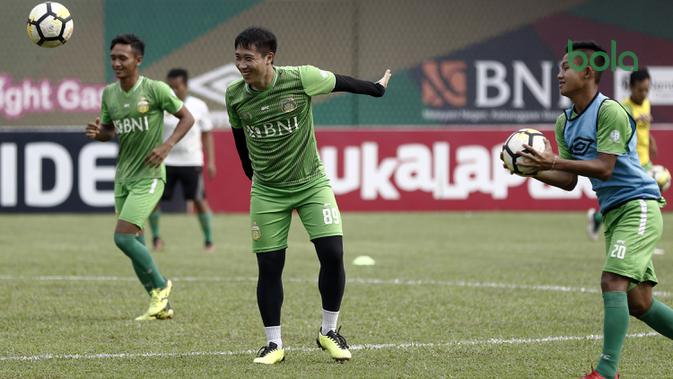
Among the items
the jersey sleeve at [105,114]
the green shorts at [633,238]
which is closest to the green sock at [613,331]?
the green shorts at [633,238]

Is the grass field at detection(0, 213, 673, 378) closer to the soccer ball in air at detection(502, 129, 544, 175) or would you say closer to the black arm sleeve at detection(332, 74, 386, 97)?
the soccer ball in air at detection(502, 129, 544, 175)

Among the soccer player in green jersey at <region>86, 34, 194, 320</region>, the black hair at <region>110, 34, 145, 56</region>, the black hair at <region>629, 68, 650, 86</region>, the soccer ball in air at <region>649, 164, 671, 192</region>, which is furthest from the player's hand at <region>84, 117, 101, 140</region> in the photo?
the black hair at <region>629, 68, 650, 86</region>

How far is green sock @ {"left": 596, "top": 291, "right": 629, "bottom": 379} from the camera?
21.6ft

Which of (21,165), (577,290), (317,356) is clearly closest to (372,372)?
(317,356)

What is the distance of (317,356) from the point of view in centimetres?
784

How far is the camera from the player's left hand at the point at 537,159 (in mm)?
6469

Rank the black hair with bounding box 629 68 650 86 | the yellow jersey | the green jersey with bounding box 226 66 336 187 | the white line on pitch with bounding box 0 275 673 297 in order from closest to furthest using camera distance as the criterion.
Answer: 1. the green jersey with bounding box 226 66 336 187
2. the white line on pitch with bounding box 0 275 673 297
3. the black hair with bounding box 629 68 650 86
4. the yellow jersey

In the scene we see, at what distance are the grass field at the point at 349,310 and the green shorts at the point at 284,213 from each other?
78cm

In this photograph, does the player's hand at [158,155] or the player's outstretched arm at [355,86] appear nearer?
the player's outstretched arm at [355,86]

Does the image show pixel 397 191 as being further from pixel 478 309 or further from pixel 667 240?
pixel 478 309

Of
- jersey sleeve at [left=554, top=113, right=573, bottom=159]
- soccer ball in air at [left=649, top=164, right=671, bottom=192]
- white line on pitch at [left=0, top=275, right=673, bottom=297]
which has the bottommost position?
white line on pitch at [left=0, top=275, right=673, bottom=297]

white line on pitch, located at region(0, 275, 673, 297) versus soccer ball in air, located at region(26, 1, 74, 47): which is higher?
soccer ball in air, located at region(26, 1, 74, 47)

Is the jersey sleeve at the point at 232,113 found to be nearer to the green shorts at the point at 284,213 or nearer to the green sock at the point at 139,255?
the green shorts at the point at 284,213

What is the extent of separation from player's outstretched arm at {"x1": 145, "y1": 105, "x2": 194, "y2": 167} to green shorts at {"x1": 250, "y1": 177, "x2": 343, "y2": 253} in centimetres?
211
